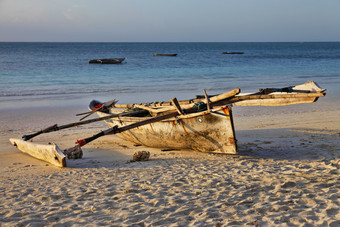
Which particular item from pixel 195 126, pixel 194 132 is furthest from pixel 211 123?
pixel 194 132

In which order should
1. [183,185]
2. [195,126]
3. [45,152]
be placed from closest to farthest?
1. [183,185]
2. [45,152]
3. [195,126]

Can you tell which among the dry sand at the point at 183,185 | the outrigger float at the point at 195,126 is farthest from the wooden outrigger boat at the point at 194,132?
the dry sand at the point at 183,185

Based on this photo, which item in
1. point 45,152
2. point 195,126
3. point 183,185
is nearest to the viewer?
point 183,185

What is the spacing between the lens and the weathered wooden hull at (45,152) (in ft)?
19.8

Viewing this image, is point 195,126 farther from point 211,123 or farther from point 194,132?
point 211,123

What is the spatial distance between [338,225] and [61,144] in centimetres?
608

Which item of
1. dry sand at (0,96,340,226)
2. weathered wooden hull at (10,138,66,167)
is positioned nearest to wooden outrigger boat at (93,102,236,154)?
dry sand at (0,96,340,226)

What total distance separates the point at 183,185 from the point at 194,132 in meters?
1.97

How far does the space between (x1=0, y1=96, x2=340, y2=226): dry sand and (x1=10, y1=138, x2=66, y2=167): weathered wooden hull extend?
146 millimetres

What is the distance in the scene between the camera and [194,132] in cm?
666

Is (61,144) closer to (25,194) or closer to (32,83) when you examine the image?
(25,194)

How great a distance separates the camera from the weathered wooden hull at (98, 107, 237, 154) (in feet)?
20.5

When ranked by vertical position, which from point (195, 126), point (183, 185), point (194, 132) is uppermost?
point (195, 126)

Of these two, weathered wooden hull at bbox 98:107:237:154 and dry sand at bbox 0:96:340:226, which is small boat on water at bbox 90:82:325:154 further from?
dry sand at bbox 0:96:340:226
